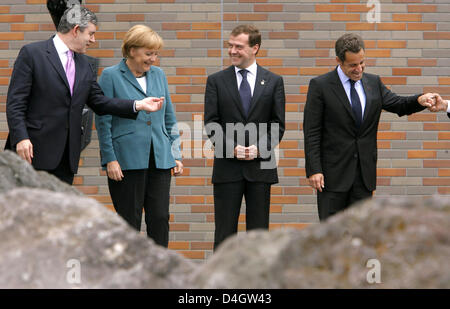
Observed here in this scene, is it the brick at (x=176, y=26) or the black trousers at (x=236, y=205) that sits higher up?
the brick at (x=176, y=26)

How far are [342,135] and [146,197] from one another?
141 cm

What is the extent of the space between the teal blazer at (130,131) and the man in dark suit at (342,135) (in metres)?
1.01

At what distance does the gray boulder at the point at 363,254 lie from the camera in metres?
1.84

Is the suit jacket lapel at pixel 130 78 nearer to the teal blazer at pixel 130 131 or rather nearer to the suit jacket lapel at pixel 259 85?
the teal blazer at pixel 130 131

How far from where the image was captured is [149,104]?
4.37 meters

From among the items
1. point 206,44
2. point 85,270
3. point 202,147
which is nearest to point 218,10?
point 206,44

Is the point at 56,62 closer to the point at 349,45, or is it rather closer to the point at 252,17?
the point at 349,45

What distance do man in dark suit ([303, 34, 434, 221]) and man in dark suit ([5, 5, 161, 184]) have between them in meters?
1.13

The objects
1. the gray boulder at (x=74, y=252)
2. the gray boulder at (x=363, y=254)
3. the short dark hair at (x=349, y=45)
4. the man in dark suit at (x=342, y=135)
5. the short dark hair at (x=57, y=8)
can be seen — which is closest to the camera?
the gray boulder at (x=363, y=254)

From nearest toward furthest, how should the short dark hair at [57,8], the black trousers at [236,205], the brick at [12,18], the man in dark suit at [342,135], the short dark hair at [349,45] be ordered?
1. the short dark hair at [349,45]
2. the man in dark suit at [342,135]
3. the black trousers at [236,205]
4. the short dark hair at [57,8]
5. the brick at [12,18]

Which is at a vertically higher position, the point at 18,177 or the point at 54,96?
the point at 54,96

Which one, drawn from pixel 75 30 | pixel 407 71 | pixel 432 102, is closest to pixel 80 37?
pixel 75 30

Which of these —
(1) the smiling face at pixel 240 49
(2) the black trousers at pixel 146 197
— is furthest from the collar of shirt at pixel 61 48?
(1) the smiling face at pixel 240 49
